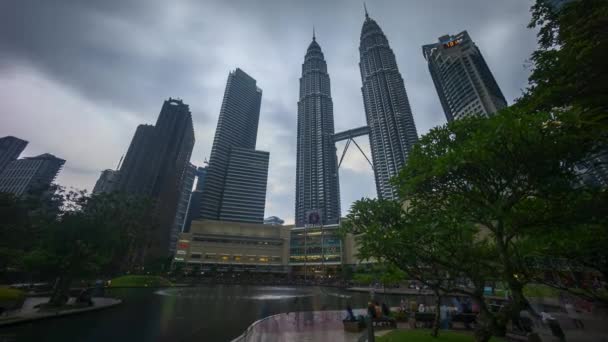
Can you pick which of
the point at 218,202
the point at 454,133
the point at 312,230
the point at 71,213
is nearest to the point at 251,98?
A: the point at 218,202

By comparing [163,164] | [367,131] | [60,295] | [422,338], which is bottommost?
[422,338]

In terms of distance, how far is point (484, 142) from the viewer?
6191mm

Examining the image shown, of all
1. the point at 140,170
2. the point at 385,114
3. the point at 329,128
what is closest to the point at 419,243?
the point at 385,114

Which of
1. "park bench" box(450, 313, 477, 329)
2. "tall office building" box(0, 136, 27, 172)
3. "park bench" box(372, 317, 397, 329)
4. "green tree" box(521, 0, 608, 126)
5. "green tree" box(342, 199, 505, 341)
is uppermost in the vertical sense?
"tall office building" box(0, 136, 27, 172)

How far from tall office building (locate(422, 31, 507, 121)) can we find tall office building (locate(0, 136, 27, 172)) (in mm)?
280795

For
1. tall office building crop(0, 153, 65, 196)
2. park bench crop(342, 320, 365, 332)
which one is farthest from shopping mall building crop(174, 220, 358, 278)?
tall office building crop(0, 153, 65, 196)

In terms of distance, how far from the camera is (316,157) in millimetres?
164375

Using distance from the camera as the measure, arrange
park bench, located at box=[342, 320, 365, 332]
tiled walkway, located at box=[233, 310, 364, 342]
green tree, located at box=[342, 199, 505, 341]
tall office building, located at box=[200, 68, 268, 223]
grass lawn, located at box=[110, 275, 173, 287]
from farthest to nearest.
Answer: tall office building, located at box=[200, 68, 268, 223], grass lawn, located at box=[110, 275, 173, 287], park bench, located at box=[342, 320, 365, 332], tiled walkway, located at box=[233, 310, 364, 342], green tree, located at box=[342, 199, 505, 341]

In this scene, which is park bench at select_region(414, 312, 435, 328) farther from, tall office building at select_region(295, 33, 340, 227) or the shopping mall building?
tall office building at select_region(295, 33, 340, 227)

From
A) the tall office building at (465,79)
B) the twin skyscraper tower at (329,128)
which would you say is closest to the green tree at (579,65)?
the tall office building at (465,79)

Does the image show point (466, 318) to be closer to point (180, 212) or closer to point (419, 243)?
point (419, 243)

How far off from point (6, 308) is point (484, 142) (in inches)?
1036

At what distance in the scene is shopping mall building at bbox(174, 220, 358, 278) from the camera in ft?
292

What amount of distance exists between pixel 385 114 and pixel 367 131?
2105 centimetres
